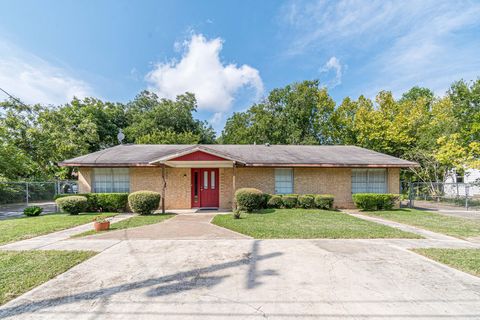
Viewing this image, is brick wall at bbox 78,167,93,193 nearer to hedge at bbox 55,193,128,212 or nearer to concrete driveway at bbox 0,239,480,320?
hedge at bbox 55,193,128,212

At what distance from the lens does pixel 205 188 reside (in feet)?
41.9

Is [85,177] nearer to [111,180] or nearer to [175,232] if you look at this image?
[111,180]

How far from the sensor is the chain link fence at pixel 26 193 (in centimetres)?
1434

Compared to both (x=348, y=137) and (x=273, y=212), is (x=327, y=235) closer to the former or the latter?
(x=273, y=212)

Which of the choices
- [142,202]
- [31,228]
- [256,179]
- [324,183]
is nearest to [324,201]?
[324,183]

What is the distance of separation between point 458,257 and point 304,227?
3.92 meters

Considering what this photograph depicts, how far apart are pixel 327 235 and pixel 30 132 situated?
25187mm

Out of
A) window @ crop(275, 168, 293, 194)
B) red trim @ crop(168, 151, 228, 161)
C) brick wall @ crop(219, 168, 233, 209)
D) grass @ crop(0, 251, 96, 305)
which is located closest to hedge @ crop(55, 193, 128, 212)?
red trim @ crop(168, 151, 228, 161)

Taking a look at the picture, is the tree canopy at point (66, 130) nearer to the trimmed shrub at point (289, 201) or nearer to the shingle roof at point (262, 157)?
the shingle roof at point (262, 157)

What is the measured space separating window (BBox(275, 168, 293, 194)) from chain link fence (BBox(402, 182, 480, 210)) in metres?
8.01

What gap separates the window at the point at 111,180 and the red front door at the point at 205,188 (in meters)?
3.89

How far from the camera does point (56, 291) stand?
3.49 meters

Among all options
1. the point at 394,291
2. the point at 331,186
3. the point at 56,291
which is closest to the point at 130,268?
the point at 56,291

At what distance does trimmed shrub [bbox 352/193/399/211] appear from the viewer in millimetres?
11930
